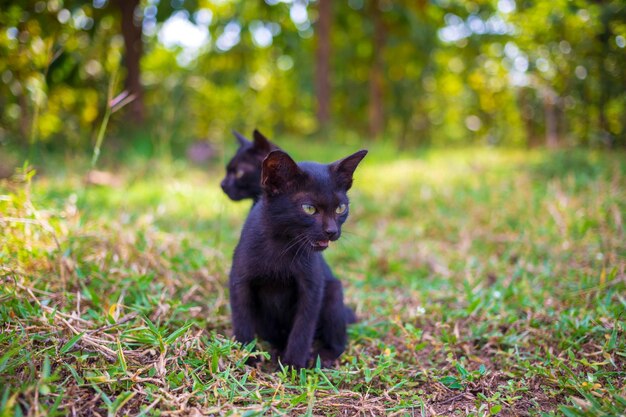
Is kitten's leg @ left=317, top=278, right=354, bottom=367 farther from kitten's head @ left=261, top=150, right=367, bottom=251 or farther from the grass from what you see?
kitten's head @ left=261, top=150, right=367, bottom=251

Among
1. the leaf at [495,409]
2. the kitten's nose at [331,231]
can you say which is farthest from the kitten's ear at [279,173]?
the leaf at [495,409]

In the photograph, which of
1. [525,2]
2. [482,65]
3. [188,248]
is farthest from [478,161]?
[482,65]

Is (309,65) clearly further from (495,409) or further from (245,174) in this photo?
(495,409)

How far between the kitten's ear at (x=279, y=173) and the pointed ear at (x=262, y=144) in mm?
1045

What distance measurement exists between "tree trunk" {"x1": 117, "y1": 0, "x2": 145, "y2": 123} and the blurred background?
23 mm

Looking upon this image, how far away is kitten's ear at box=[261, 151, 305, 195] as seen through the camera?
7.24ft

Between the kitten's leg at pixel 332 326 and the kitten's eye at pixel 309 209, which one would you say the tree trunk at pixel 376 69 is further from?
the kitten's eye at pixel 309 209

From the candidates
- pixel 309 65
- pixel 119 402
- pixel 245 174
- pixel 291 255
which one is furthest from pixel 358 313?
pixel 309 65

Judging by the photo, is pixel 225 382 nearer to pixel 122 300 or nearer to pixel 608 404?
pixel 122 300

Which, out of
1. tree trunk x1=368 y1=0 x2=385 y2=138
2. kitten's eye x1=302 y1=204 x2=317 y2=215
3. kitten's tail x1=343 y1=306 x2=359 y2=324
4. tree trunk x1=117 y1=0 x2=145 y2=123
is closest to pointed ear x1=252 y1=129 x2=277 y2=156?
kitten's eye x1=302 y1=204 x2=317 y2=215

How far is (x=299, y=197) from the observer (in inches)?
90.4

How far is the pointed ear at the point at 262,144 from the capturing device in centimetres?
332

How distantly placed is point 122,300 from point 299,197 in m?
1.17

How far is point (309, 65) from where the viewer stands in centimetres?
1405
